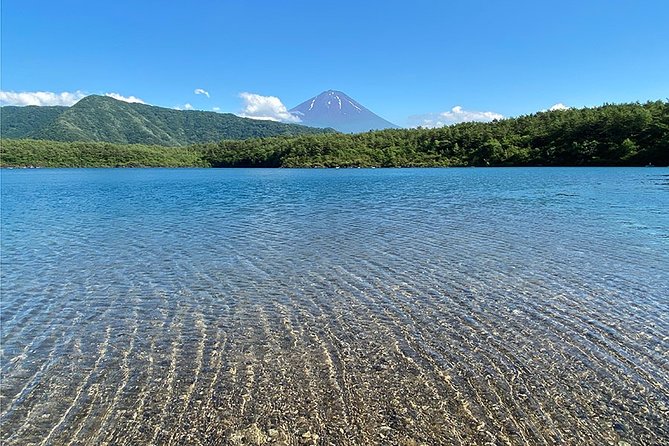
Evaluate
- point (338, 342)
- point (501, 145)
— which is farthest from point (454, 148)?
point (338, 342)

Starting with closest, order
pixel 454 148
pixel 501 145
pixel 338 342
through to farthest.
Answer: pixel 338 342
pixel 501 145
pixel 454 148

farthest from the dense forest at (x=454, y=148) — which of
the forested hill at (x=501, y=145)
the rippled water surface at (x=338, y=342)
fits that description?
the rippled water surface at (x=338, y=342)

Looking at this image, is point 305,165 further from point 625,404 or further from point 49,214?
point 625,404

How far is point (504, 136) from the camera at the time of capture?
135 metres

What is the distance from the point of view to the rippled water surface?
18.8 ft

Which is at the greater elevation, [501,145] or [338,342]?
[501,145]

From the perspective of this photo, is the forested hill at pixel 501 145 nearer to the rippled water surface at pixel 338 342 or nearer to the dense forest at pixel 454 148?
the dense forest at pixel 454 148

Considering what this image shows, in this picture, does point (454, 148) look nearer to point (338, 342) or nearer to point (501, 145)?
point (501, 145)

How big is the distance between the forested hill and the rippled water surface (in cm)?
10446

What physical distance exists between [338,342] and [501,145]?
437ft

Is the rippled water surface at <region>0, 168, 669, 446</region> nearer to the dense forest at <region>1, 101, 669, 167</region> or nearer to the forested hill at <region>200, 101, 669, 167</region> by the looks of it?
the forested hill at <region>200, 101, 669, 167</region>

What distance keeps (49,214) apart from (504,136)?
131 meters

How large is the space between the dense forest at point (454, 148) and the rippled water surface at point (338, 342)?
10525 cm

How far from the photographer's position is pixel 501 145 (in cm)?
12912
